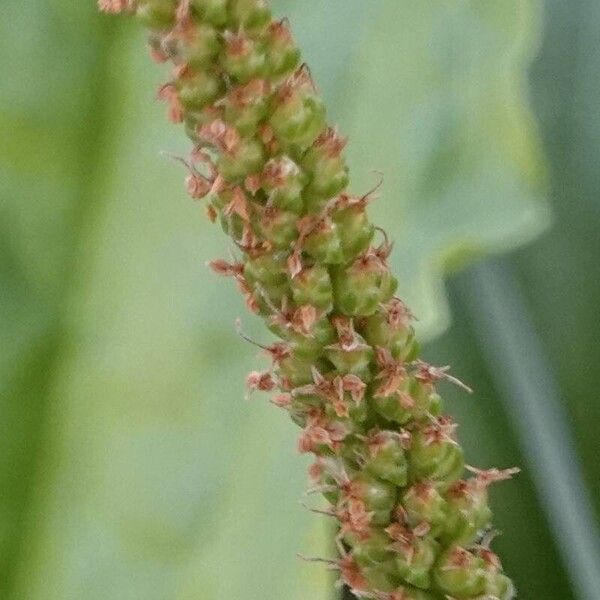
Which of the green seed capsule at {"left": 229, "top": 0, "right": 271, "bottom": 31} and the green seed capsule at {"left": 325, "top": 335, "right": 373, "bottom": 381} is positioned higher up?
the green seed capsule at {"left": 229, "top": 0, "right": 271, "bottom": 31}

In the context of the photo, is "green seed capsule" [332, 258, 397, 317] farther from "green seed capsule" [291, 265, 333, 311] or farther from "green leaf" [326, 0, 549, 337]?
"green leaf" [326, 0, 549, 337]

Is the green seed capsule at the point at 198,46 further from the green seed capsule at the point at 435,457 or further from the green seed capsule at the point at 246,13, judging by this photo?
the green seed capsule at the point at 435,457

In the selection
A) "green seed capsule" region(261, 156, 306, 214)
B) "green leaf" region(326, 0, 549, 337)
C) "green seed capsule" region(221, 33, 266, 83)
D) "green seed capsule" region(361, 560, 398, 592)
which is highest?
"green leaf" region(326, 0, 549, 337)

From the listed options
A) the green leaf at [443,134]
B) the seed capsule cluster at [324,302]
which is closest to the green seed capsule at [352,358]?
the seed capsule cluster at [324,302]

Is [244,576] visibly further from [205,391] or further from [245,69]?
[245,69]

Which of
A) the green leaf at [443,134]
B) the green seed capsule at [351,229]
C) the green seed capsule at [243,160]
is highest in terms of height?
the green leaf at [443,134]

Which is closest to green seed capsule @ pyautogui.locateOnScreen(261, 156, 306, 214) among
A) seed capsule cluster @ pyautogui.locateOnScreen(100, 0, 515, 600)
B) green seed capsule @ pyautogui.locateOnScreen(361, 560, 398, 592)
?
seed capsule cluster @ pyautogui.locateOnScreen(100, 0, 515, 600)

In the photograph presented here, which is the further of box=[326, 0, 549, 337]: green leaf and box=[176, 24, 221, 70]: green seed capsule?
box=[326, 0, 549, 337]: green leaf
